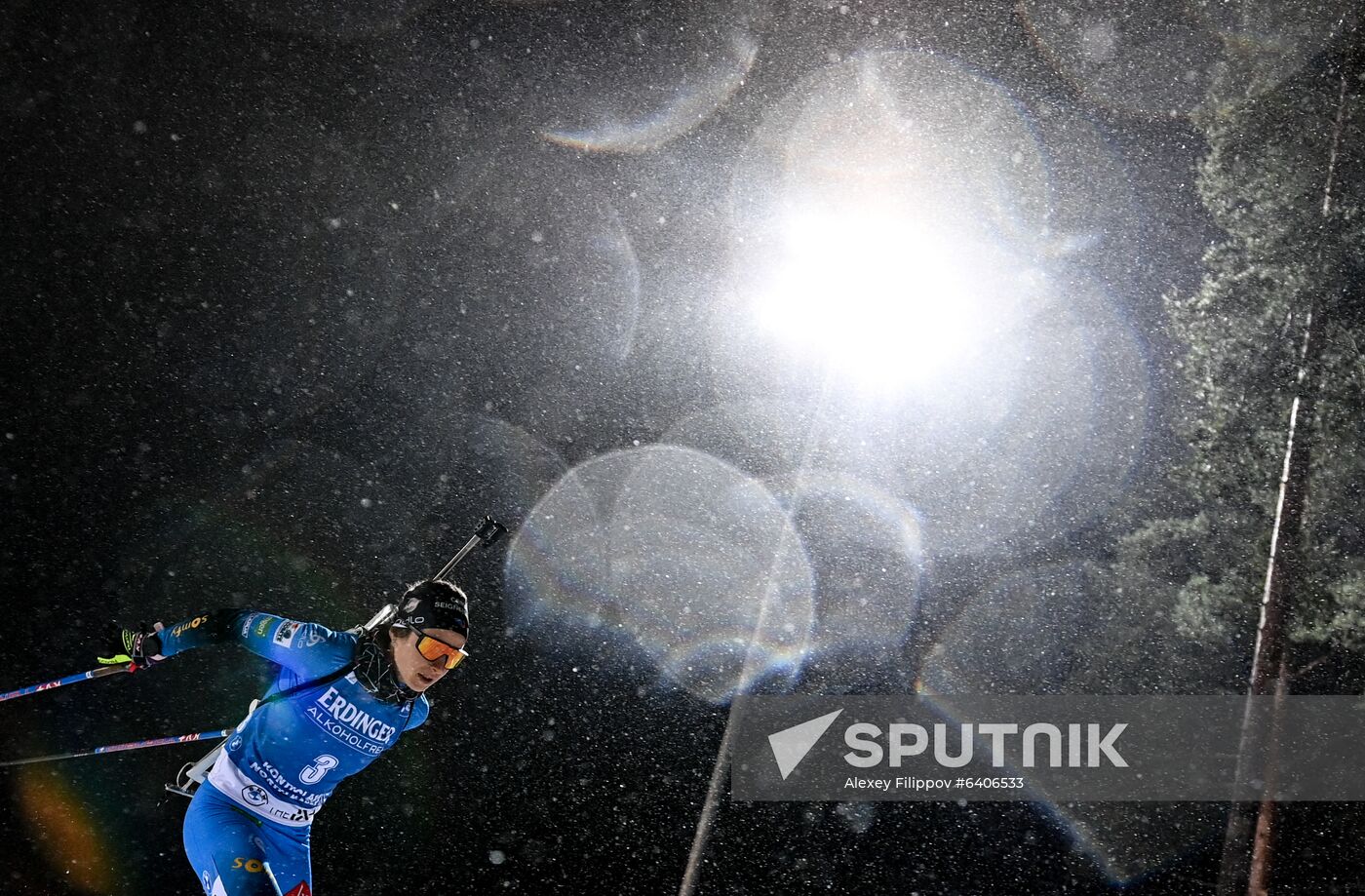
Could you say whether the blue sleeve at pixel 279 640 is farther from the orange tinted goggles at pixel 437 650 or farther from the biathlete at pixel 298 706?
the orange tinted goggles at pixel 437 650

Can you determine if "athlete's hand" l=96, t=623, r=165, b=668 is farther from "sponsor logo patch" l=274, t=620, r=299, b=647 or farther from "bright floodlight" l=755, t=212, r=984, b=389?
"bright floodlight" l=755, t=212, r=984, b=389

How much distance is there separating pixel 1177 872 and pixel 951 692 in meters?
1.49

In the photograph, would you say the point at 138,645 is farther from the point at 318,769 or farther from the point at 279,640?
the point at 318,769

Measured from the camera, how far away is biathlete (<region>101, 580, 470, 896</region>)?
102 inches

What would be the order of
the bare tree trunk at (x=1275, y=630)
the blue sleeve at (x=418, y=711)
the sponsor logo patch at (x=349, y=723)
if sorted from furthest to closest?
the bare tree trunk at (x=1275, y=630), the blue sleeve at (x=418, y=711), the sponsor logo patch at (x=349, y=723)

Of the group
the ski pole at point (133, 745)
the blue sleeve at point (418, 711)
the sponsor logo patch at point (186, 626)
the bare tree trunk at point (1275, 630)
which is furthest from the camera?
the bare tree trunk at point (1275, 630)

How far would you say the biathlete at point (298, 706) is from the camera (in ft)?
8.54

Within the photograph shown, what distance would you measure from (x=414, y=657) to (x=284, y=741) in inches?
20.3

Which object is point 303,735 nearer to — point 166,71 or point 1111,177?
point 166,71

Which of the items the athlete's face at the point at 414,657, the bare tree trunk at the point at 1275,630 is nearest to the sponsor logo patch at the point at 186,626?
the athlete's face at the point at 414,657

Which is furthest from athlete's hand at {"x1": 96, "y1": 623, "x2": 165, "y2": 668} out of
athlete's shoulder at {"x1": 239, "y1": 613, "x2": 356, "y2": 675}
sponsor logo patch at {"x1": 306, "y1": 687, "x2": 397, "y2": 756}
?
sponsor logo patch at {"x1": 306, "y1": 687, "x2": 397, "y2": 756}

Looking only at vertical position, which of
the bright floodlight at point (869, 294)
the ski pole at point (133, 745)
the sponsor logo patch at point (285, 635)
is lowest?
the ski pole at point (133, 745)

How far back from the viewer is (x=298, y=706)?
2.69 m

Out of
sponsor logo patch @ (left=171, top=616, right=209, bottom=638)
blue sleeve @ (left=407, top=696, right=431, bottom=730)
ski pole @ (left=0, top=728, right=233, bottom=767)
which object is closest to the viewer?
sponsor logo patch @ (left=171, top=616, right=209, bottom=638)
